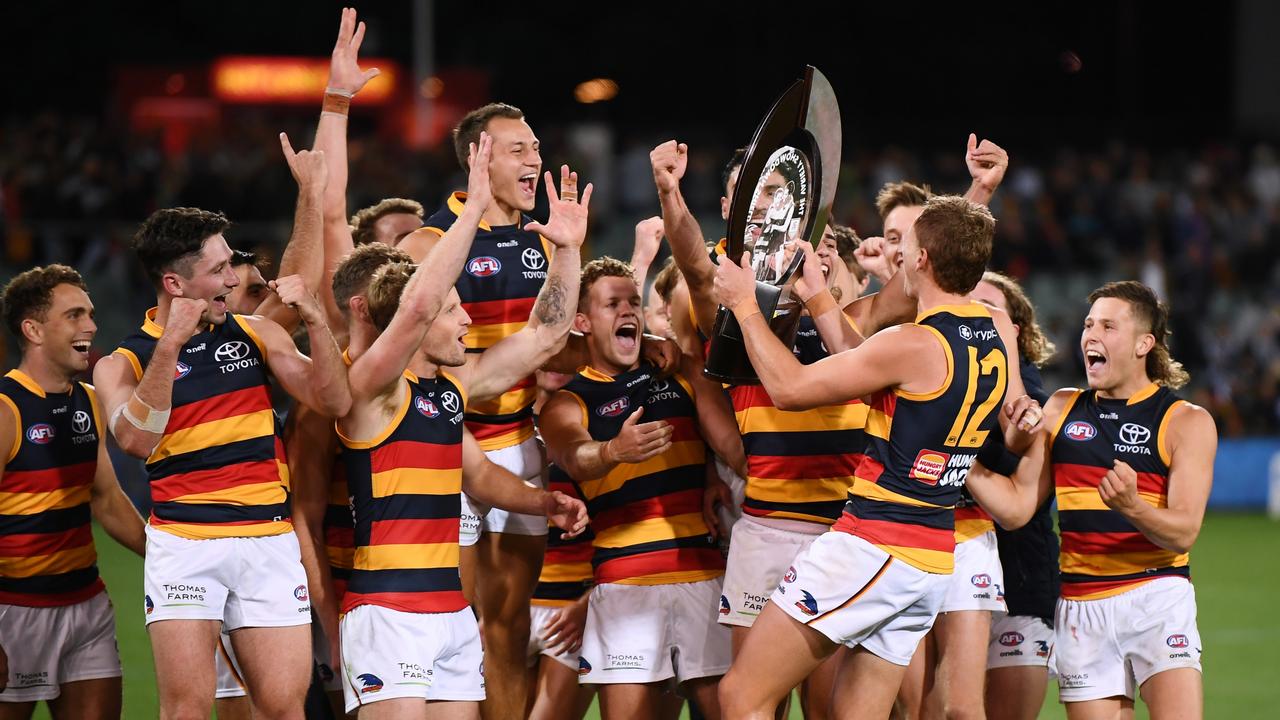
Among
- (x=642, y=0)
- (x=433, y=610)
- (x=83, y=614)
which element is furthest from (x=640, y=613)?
(x=642, y=0)

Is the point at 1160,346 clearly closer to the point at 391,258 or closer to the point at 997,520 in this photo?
the point at 997,520

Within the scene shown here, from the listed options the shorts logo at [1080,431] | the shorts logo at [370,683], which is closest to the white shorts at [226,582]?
the shorts logo at [370,683]

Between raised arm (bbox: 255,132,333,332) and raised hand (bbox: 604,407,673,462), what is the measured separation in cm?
156

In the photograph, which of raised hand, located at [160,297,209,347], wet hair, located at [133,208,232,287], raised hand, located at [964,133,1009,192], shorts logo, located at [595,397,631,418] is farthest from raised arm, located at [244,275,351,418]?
raised hand, located at [964,133,1009,192]

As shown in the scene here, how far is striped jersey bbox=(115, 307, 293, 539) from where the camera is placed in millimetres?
5770

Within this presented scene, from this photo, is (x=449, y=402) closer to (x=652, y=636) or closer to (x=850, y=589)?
(x=652, y=636)

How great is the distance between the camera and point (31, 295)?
6535 millimetres

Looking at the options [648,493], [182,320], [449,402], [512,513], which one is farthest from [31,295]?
Result: [648,493]

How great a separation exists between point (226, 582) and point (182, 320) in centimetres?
112

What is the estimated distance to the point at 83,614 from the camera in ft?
21.5

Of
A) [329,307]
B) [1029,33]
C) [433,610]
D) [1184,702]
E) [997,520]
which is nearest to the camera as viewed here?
[433,610]

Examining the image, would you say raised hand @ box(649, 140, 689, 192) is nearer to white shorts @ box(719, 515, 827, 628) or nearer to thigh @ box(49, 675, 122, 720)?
white shorts @ box(719, 515, 827, 628)

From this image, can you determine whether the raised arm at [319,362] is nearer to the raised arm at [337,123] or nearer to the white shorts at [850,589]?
the raised arm at [337,123]

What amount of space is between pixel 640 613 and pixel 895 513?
4.50 ft
